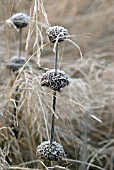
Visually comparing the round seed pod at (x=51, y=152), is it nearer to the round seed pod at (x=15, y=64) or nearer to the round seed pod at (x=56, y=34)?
the round seed pod at (x=56, y=34)

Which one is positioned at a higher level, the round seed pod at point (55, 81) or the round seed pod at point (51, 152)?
the round seed pod at point (55, 81)

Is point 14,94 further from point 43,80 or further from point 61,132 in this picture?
point 43,80

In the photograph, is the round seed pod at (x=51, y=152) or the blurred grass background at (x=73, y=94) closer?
the round seed pod at (x=51, y=152)

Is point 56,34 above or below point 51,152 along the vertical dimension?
above

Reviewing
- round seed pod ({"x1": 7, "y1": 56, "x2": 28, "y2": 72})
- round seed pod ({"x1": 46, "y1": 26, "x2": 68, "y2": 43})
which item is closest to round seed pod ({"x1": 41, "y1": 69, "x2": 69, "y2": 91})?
round seed pod ({"x1": 46, "y1": 26, "x2": 68, "y2": 43})

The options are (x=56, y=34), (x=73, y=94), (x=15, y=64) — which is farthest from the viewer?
(x=73, y=94)

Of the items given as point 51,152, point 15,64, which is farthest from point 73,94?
point 51,152

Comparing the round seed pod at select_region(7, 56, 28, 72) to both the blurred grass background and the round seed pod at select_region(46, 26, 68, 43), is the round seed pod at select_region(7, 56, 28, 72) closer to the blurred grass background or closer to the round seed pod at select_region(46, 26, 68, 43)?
Answer: the blurred grass background

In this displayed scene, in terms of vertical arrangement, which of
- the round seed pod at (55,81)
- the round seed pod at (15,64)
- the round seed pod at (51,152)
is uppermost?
the round seed pod at (15,64)

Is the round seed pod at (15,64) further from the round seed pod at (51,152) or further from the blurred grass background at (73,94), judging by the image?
the round seed pod at (51,152)

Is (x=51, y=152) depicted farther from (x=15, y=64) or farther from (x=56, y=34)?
(x=15, y=64)

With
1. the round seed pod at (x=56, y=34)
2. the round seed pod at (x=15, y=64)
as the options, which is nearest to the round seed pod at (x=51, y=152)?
the round seed pod at (x=56, y=34)

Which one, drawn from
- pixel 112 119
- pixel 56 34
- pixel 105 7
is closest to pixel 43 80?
pixel 56 34
